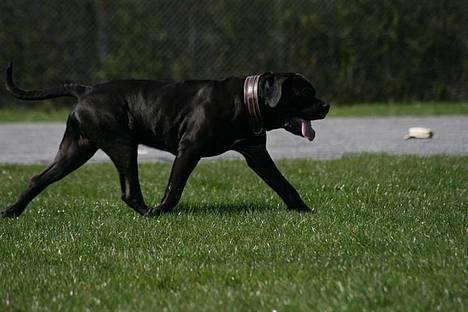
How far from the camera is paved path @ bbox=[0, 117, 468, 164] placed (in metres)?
10.5

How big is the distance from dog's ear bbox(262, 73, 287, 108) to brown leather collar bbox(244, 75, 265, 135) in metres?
0.06

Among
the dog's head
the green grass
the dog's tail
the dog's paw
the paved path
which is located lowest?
the green grass

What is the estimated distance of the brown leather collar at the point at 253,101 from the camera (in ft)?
21.0

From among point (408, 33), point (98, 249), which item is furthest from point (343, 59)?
point (98, 249)

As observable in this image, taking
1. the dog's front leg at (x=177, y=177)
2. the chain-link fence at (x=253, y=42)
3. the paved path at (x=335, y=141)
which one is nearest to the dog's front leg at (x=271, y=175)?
the dog's front leg at (x=177, y=177)

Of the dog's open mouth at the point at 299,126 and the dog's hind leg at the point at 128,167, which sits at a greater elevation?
the dog's open mouth at the point at 299,126

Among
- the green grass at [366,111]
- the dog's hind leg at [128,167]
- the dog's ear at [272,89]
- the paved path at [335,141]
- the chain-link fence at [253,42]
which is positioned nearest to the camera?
the dog's ear at [272,89]

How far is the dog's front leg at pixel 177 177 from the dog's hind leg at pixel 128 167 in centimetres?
13

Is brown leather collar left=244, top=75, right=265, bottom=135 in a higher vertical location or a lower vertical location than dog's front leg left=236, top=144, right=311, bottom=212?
higher

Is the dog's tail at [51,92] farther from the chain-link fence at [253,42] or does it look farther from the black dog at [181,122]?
the chain-link fence at [253,42]

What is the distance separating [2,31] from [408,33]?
6.71 metres

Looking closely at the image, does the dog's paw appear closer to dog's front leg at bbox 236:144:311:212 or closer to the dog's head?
dog's front leg at bbox 236:144:311:212

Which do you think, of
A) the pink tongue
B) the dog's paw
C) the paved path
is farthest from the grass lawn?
the paved path

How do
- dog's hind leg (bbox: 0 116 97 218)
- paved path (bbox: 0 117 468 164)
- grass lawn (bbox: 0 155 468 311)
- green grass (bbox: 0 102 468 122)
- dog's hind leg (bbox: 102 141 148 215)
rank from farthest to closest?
green grass (bbox: 0 102 468 122)
paved path (bbox: 0 117 468 164)
dog's hind leg (bbox: 0 116 97 218)
dog's hind leg (bbox: 102 141 148 215)
grass lawn (bbox: 0 155 468 311)
